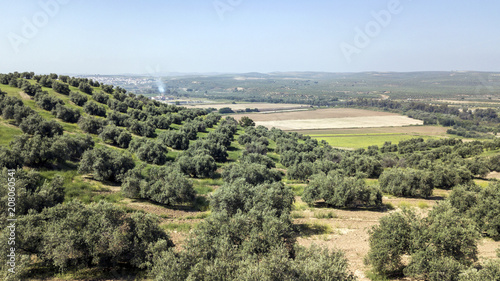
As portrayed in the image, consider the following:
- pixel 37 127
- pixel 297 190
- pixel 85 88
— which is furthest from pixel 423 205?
pixel 85 88

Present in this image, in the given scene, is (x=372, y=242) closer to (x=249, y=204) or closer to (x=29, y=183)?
(x=249, y=204)

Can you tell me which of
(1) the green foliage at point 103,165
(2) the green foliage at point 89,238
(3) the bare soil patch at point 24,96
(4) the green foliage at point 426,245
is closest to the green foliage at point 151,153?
(1) the green foliage at point 103,165

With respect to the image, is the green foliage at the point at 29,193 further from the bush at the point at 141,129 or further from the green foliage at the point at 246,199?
the bush at the point at 141,129

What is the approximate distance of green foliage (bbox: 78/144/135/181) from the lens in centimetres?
2723

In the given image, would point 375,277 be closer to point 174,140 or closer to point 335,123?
point 174,140

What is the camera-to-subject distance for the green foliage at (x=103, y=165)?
1072 inches

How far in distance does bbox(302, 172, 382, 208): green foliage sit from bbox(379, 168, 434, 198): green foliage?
5.60m

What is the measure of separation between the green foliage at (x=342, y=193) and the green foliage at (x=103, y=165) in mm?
21387

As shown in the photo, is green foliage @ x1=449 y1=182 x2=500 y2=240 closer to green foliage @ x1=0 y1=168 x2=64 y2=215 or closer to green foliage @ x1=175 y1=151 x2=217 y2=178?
green foliage @ x1=175 y1=151 x2=217 y2=178

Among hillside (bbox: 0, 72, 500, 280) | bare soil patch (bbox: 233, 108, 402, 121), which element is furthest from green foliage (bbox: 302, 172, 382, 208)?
bare soil patch (bbox: 233, 108, 402, 121)

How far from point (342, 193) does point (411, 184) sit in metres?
11.5

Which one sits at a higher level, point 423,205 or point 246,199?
point 246,199

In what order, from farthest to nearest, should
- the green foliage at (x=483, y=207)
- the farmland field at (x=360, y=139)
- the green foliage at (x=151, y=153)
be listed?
the farmland field at (x=360, y=139), the green foliage at (x=151, y=153), the green foliage at (x=483, y=207)

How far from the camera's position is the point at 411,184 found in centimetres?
3103
